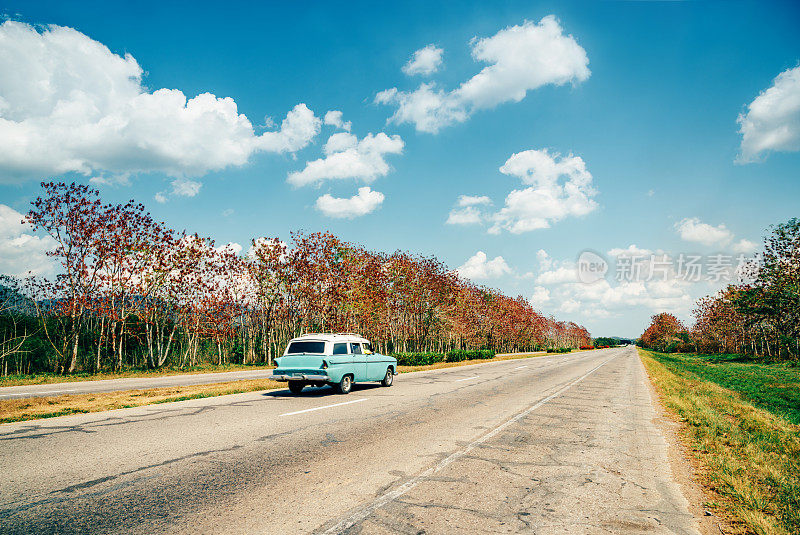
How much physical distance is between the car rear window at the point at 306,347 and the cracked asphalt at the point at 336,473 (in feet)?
10.0

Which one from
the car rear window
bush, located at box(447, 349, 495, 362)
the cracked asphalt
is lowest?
bush, located at box(447, 349, 495, 362)

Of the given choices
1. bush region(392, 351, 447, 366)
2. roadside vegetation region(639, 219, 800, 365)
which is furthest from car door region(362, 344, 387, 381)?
roadside vegetation region(639, 219, 800, 365)

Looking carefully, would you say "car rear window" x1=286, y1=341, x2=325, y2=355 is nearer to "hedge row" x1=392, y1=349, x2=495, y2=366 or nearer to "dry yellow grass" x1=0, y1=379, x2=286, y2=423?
"dry yellow grass" x1=0, y1=379, x2=286, y2=423

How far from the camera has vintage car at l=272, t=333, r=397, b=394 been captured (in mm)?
13125

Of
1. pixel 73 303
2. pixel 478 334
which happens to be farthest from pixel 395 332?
pixel 73 303

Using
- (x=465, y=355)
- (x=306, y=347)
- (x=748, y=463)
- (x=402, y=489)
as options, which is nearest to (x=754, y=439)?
(x=748, y=463)

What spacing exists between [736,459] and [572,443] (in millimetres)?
2473

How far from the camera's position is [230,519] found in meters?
4.20

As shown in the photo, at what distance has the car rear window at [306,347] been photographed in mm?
13508

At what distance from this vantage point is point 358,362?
14.7m

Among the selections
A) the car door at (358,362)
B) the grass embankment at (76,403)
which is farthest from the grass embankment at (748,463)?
the grass embankment at (76,403)

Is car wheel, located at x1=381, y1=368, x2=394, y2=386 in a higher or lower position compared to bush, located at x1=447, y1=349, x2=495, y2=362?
higher

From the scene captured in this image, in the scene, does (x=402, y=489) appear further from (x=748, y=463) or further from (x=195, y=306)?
(x=195, y=306)

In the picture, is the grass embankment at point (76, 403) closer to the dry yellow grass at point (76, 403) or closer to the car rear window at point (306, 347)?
the dry yellow grass at point (76, 403)
